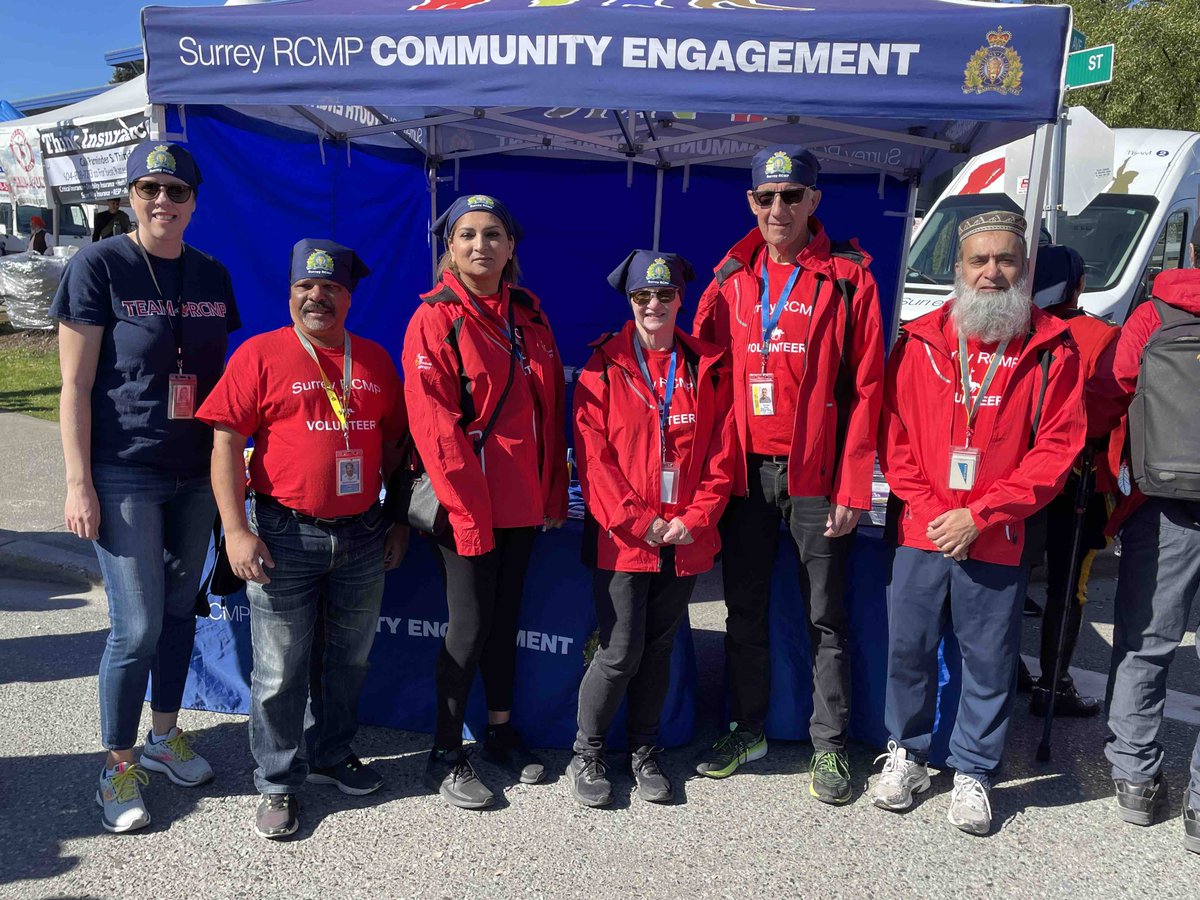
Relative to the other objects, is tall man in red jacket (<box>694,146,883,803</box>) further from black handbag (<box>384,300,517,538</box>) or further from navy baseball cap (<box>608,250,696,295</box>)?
black handbag (<box>384,300,517,538</box>)

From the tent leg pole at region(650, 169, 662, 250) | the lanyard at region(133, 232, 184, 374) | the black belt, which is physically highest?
the tent leg pole at region(650, 169, 662, 250)

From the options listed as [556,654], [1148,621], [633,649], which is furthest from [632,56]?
[1148,621]

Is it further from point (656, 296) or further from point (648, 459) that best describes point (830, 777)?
point (656, 296)

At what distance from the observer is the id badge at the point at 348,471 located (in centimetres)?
262

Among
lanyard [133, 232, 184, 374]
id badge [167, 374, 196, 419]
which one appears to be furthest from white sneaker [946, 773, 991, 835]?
lanyard [133, 232, 184, 374]

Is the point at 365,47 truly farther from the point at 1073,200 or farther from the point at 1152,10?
the point at 1152,10

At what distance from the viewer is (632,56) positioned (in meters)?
3.03

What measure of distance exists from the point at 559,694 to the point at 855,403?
1.51m

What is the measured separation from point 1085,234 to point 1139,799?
5535mm

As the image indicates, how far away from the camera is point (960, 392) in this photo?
8.96ft

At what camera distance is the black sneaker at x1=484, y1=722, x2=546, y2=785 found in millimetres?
3070

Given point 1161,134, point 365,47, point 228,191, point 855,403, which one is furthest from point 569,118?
point 1161,134

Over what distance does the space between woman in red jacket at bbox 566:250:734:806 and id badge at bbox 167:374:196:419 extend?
1.19 metres

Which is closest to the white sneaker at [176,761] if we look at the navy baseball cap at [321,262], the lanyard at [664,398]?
the navy baseball cap at [321,262]
